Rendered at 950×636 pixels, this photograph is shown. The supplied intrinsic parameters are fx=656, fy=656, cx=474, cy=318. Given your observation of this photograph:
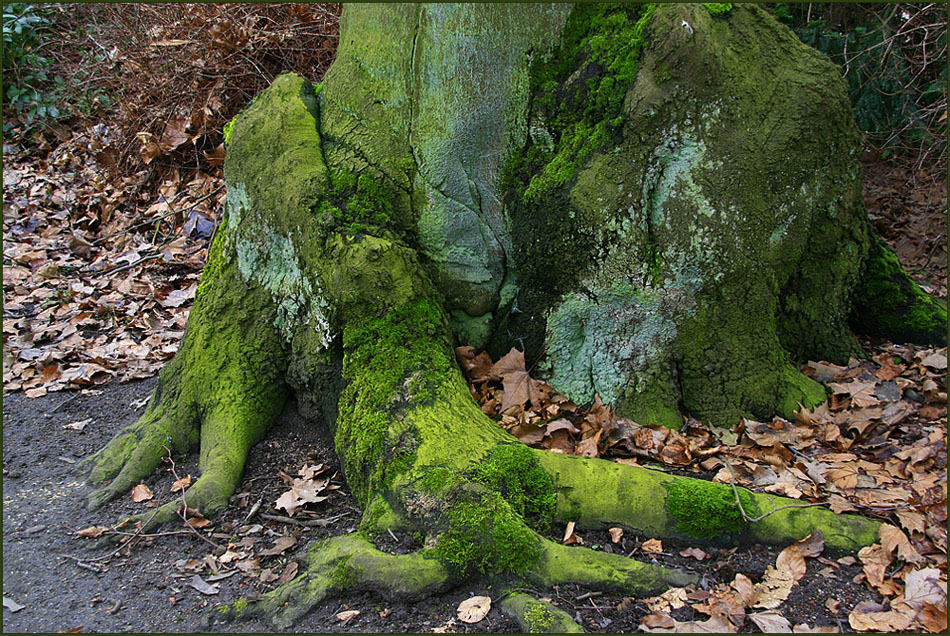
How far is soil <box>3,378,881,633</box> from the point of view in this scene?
2508 mm

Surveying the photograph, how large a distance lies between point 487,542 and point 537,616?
13.9 inches

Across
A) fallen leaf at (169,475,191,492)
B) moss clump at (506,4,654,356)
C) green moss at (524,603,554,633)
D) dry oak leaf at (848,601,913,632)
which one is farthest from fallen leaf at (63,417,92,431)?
dry oak leaf at (848,601,913,632)

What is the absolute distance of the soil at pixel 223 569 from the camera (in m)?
2.51

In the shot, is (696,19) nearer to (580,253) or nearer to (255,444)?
(580,253)

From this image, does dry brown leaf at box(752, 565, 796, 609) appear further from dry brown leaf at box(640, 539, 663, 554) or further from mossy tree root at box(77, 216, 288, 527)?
mossy tree root at box(77, 216, 288, 527)

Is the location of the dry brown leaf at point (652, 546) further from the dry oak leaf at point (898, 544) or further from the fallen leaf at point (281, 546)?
the fallen leaf at point (281, 546)

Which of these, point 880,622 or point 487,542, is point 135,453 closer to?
point 487,542

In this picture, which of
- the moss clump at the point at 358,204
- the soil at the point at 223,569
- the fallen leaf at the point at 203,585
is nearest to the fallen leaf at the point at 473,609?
the soil at the point at 223,569

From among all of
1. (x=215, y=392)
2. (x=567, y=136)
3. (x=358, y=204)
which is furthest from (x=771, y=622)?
(x=215, y=392)

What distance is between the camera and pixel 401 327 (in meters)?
3.33

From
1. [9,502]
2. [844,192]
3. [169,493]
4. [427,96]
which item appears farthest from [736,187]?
[9,502]

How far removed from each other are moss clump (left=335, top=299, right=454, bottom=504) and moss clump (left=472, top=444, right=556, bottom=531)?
0.37 m

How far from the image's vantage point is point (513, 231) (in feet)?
12.0

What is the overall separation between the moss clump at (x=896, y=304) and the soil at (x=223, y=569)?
227cm
